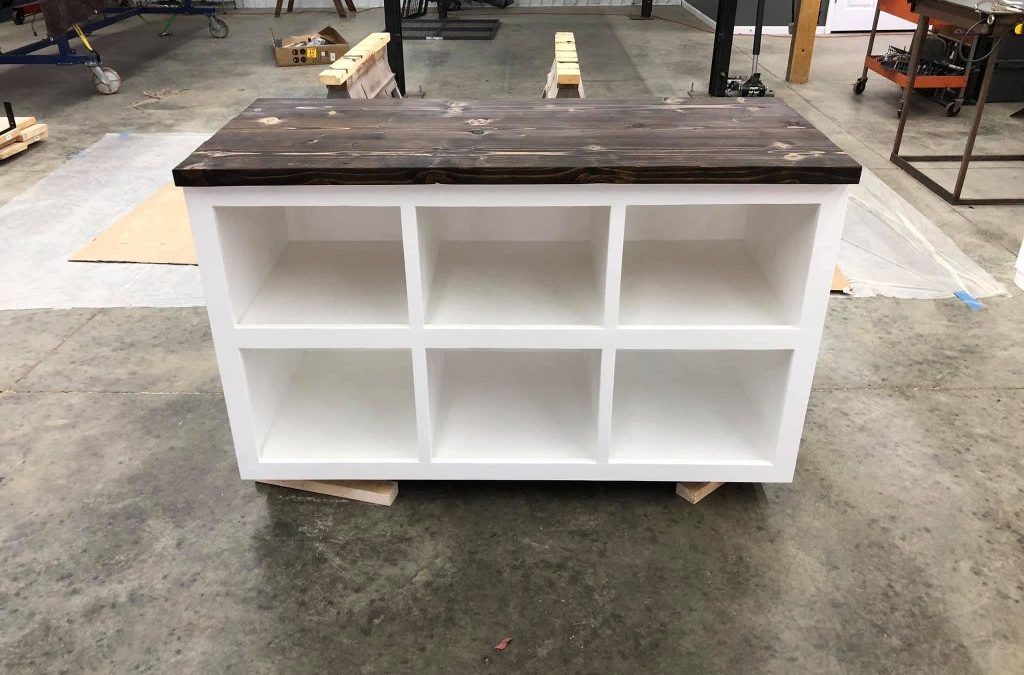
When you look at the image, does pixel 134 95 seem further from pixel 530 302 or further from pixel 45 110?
pixel 530 302

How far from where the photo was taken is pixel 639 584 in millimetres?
1735

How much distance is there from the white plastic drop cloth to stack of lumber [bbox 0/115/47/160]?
39cm

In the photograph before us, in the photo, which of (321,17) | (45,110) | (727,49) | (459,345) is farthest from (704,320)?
(321,17)

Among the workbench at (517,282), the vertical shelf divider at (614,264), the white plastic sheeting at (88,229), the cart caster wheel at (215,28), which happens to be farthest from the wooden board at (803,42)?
the cart caster wheel at (215,28)

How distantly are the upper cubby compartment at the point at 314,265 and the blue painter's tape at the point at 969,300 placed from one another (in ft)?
7.26

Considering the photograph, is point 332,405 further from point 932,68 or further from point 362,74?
point 932,68

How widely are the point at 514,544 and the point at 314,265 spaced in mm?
903

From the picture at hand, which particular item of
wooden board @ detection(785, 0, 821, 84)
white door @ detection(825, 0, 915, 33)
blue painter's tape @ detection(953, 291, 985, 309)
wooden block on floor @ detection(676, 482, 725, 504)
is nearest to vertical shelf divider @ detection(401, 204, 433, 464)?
wooden block on floor @ detection(676, 482, 725, 504)

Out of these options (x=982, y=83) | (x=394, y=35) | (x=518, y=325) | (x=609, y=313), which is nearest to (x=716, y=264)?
(x=609, y=313)

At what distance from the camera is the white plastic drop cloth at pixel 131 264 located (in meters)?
3.05

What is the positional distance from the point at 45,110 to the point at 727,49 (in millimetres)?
4995

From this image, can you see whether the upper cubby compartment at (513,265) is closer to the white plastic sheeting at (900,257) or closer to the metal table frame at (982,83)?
the white plastic sheeting at (900,257)

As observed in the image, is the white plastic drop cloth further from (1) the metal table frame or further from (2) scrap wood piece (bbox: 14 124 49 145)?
(2) scrap wood piece (bbox: 14 124 49 145)

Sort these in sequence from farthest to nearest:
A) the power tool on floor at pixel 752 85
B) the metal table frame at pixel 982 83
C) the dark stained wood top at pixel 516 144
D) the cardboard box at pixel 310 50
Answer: the cardboard box at pixel 310 50, the power tool on floor at pixel 752 85, the metal table frame at pixel 982 83, the dark stained wood top at pixel 516 144
